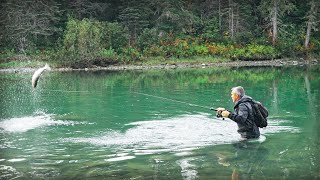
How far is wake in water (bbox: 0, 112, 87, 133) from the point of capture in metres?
15.4

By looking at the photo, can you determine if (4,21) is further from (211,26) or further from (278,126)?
(278,126)

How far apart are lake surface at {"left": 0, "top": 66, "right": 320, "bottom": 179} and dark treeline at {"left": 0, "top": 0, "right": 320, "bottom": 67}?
24461mm

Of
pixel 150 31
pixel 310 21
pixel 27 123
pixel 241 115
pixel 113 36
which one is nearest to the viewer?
pixel 241 115

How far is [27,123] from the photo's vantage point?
54.1 feet

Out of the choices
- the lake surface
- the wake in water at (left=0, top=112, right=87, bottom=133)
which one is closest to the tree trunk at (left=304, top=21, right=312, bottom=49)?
the lake surface

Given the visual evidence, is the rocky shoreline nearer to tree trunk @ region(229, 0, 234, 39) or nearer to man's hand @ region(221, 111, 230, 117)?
tree trunk @ region(229, 0, 234, 39)

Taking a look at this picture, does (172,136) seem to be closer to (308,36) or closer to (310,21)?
(310,21)

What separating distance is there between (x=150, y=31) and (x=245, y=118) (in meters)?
Answer: 43.4

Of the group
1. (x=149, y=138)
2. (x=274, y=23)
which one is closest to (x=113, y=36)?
(x=274, y=23)

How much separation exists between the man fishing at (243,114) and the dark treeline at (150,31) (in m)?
36.0

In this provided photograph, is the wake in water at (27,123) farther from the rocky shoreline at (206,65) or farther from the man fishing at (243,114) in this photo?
the rocky shoreline at (206,65)

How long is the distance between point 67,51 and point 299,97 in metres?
28.8

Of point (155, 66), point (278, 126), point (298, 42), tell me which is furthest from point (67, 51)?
point (278, 126)

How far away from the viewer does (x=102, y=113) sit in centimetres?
1881
